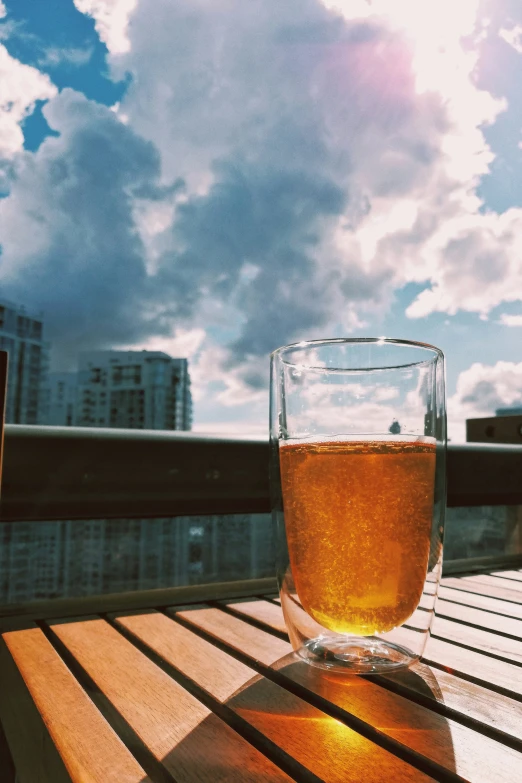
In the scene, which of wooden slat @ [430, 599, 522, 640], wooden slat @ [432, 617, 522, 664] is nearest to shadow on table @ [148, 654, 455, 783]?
wooden slat @ [432, 617, 522, 664]

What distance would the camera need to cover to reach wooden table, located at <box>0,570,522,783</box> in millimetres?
471

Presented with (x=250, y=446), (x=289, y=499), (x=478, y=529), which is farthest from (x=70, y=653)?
(x=478, y=529)

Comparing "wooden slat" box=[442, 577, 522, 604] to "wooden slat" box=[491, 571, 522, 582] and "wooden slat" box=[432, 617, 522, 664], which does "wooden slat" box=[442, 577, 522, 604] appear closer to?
"wooden slat" box=[491, 571, 522, 582]

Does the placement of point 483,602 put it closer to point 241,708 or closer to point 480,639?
point 480,639

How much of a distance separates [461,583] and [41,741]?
0.87 meters

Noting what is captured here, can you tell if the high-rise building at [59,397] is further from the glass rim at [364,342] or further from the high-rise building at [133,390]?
the glass rim at [364,342]

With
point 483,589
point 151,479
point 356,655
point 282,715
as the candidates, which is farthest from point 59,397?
point 282,715

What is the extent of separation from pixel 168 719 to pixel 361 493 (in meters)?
0.27

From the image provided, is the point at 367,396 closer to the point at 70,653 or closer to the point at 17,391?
the point at 70,653

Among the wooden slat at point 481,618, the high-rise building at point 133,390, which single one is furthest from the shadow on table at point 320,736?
the high-rise building at point 133,390

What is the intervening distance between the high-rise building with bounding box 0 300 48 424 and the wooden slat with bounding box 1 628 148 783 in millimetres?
44495

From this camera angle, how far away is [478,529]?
81.7 inches

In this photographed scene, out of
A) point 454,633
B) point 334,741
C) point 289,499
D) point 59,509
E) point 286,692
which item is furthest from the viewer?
point 59,509

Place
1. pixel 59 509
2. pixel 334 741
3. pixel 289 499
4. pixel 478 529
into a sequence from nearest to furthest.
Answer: pixel 334 741, pixel 289 499, pixel 59 509, pixel 478 529
